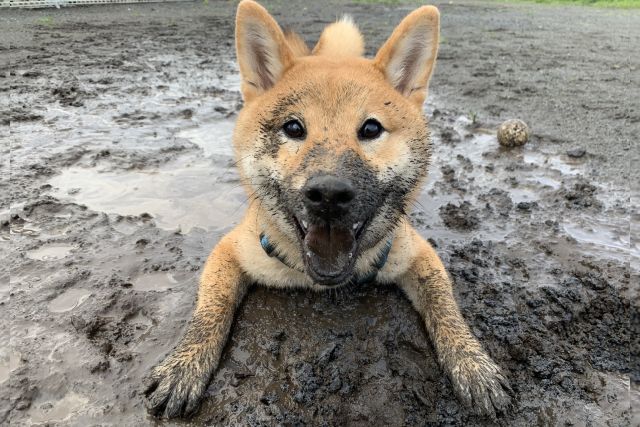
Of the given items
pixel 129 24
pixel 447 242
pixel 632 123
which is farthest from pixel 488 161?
pixel 129 24

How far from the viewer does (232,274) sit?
3.18 meters

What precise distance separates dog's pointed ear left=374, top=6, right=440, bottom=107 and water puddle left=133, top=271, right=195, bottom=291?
2165 mm

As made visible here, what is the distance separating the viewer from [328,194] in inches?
89.0

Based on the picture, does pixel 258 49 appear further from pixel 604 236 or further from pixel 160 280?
pixel 604 236

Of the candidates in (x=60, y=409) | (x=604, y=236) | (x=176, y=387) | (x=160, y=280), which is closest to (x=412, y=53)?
(x=604, y=236)

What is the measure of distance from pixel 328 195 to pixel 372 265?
3.43ft

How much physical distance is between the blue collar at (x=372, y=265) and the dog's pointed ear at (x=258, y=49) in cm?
110

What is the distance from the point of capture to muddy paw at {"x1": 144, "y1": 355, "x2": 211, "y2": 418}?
2416 mm

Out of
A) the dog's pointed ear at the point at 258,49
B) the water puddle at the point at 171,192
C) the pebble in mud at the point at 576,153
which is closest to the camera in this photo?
the dog's pointed ear at the point at 258,49

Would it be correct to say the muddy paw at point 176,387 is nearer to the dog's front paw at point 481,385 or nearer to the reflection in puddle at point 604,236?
the dog's front paw at point 481,385

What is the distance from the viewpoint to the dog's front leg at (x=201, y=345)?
2441mm

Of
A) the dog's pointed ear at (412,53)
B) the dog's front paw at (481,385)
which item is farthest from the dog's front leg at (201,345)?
the dog's pointed ear at (412,53)

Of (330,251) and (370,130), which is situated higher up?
(370,130)

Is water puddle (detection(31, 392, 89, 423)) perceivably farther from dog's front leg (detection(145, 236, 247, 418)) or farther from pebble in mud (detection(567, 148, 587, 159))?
pebble in mud (detection(567, 148, 587, 159))
